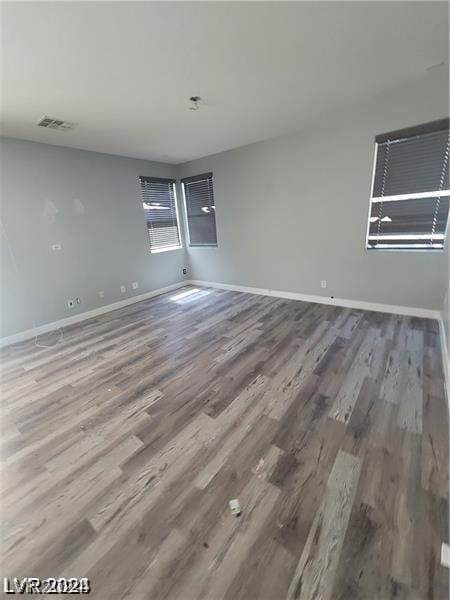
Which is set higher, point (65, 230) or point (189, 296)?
point (65, 230)

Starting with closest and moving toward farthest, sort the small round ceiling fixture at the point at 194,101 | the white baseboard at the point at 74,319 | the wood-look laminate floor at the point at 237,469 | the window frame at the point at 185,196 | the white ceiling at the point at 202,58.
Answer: the wood-look laminate floor at the point at 237,469
the white ceiling at the point at 202,58
the small round ceiling fixture at the point at 194,101
the white baseboard at the point at 74,319
the window frame at the point at 185,196

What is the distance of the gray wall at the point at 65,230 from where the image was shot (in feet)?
10.8

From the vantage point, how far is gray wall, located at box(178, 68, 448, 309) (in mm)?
2908

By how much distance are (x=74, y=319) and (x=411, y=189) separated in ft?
16.4

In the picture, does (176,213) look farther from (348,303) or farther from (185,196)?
(348,303)

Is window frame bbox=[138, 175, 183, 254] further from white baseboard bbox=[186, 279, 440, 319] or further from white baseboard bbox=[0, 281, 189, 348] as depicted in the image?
white baseboard bbox=[186, 279, 440, 319]

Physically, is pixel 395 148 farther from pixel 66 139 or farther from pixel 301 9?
pixel 66 139

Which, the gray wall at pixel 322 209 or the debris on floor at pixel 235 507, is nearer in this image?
the debris on floor at pixel 235 507

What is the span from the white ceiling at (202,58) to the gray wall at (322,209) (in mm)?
366

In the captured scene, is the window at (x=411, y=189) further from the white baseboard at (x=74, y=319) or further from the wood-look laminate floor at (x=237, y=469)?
the white baseboard at (x=74, y=319)

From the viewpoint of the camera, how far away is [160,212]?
201 inches

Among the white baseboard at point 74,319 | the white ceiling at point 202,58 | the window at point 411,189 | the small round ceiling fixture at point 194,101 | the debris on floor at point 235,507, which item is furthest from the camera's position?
the white baseboard at point 74,319

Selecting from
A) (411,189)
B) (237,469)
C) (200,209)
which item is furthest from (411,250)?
(200,209)

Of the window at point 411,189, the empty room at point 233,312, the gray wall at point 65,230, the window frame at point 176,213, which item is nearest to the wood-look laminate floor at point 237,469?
the empty room at point 233,312
